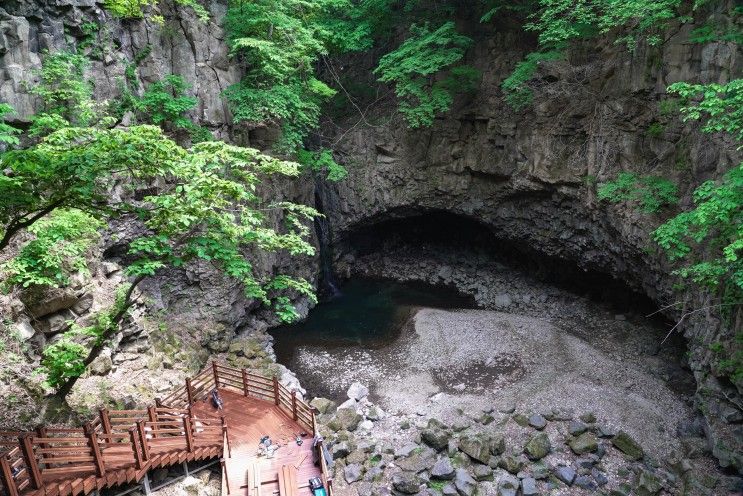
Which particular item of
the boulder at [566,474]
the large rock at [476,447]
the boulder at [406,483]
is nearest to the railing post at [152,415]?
the boulder at [406,483]

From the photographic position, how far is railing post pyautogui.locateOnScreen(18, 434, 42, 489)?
23.5ft

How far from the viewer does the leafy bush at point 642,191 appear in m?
14.8

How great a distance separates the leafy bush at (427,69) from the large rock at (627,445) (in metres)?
15.3

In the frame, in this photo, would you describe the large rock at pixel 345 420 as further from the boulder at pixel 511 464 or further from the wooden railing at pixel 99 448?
the boulder at pixel 511 464

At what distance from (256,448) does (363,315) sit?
12868 millimetres

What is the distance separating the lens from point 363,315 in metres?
24.3

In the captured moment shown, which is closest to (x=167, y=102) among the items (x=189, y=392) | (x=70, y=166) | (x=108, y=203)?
(x=108, y=203)

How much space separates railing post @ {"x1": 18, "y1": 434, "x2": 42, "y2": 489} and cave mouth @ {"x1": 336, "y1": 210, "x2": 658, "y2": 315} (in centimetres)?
2090

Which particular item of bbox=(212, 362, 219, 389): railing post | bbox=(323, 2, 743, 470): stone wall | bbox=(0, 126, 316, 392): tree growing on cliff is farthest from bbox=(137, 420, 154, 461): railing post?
bbox=(323, 2, 743, 470): stone wall

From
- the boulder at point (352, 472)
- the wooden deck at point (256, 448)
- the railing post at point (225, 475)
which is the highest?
the railing post at point (225, 475)

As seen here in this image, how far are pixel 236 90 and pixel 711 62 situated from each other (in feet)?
54.9

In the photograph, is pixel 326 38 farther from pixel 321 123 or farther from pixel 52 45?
pixel 52 45

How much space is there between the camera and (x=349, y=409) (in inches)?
617

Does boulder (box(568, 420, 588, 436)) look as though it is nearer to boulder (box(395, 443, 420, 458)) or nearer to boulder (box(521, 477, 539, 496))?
boulder (box(521, 477, 539, 496))
